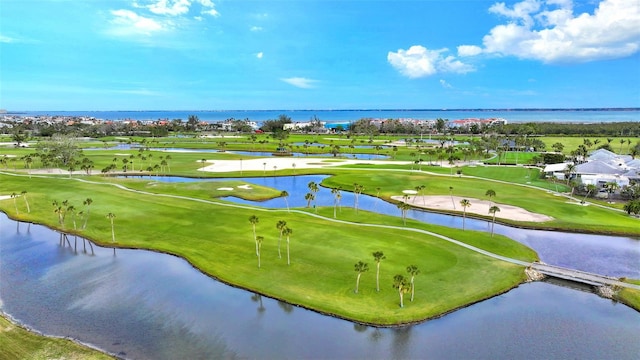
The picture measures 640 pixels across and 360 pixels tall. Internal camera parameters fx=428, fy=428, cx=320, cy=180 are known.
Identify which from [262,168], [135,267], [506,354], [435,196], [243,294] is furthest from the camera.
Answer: [262,168]

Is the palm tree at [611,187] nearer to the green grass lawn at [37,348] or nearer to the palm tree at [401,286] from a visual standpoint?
the palm tree at [401,286]

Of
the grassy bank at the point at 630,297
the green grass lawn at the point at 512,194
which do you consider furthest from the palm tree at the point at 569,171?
the grassy bank at the point at 630,297

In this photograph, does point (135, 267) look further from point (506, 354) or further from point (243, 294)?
point (506, 354)

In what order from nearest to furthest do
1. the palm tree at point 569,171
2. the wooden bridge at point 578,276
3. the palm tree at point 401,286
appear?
1. the palm tree at point 401,286
2. the wooden bridge at point 578,276
3. the palm tree at point 569,171

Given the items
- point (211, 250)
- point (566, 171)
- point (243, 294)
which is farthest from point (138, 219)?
point (566, 171)

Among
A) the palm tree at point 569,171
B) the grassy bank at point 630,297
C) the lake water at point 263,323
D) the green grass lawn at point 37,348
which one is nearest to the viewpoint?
the green grass lawn at point 37,348

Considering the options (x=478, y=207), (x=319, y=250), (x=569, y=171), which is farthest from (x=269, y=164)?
(x=319, y=250)

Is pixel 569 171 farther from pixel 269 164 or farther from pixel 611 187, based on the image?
pixel 269 164
